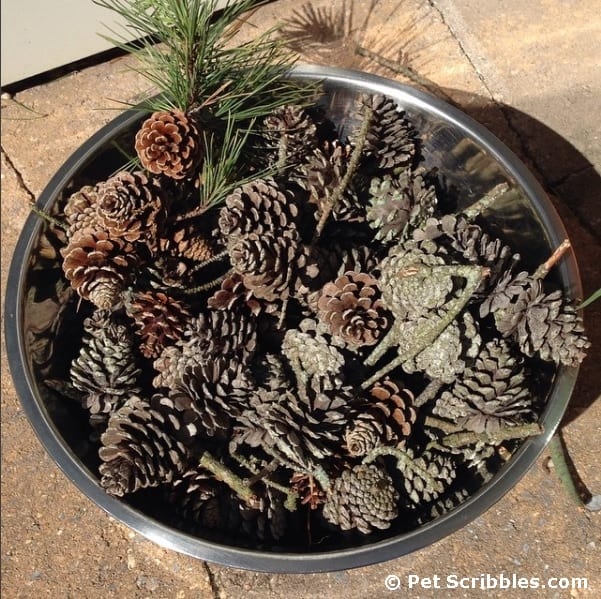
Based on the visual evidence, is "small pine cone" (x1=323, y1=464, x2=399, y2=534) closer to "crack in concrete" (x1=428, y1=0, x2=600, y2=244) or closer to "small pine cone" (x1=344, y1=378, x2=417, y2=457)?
"small pine cone" (x1=344, y1=378, x2=417, y2=457)

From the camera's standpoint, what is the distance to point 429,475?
77 centimetres

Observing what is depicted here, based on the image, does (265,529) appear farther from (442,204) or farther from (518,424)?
(442,204)

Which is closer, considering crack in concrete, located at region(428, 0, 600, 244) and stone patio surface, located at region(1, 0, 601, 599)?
stone patio surface, located at region(1, 0, 601, 599)

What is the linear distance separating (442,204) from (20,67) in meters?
0.91

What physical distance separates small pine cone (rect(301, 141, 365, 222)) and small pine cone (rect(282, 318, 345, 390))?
0.48 ft

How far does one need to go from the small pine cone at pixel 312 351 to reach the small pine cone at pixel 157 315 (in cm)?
13

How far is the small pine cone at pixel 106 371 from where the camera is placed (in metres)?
0.81

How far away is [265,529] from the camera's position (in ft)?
2.55

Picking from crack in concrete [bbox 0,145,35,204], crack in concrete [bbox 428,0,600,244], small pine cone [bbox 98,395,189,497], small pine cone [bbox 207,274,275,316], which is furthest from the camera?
crack in concrete [bbox 0,145,35,204]

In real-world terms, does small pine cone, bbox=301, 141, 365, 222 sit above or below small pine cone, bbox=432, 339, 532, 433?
above

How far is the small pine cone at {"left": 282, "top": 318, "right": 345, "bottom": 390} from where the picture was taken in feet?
2.57

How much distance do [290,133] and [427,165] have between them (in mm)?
211

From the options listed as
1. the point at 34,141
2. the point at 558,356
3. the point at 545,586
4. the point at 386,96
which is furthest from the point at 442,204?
the point at 34,141

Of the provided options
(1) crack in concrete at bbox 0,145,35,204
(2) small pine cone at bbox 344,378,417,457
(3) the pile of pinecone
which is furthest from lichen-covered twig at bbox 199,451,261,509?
(1) crack in concrete at bbox 0,145,35,204
